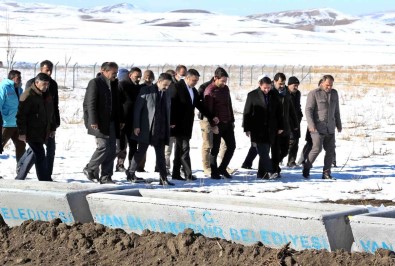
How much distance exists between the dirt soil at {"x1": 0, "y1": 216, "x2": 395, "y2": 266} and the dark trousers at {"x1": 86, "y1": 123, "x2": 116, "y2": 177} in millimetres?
4255

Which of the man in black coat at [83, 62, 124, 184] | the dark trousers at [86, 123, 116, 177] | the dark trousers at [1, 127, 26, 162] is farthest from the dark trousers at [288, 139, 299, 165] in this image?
the dark trousers at [1, 127, 26, 162]

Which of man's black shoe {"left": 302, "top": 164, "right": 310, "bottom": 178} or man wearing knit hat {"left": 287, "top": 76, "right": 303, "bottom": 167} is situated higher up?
man wearing knit hat {"left": 287, "top": 76, "right": 303, "bottom": 167}

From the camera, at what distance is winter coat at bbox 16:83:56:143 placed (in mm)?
10719

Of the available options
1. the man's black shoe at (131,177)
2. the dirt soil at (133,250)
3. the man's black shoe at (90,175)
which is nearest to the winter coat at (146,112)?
the man's black shoe at (131,177)

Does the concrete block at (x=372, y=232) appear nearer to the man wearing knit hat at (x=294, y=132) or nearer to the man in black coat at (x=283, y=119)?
the man in black coat at (x=283, y=119)

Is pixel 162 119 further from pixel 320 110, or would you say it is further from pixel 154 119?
pixel 320 110

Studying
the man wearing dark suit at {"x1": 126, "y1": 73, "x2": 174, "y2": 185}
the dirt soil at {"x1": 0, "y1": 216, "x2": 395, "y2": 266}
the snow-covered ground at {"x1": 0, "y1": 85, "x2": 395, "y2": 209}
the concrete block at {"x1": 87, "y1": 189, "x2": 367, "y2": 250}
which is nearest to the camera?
the dirt soil at {"x1": 0, "y1": 216, "x2": 395, "y2": 266}

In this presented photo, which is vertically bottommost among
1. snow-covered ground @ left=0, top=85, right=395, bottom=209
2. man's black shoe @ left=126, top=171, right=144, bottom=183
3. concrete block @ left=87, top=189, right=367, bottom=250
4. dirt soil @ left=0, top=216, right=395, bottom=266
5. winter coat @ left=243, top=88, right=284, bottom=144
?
snow-covered ground @ left=0, top=85, right=395, bottom=209

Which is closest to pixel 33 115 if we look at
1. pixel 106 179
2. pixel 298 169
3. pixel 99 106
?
pixel 99 106

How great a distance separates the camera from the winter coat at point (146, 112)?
11.9 m

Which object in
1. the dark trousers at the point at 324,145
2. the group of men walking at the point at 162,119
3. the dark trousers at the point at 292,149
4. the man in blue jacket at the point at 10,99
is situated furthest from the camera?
the dark trousers at the point at 292,149

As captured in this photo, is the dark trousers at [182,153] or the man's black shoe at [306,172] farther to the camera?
the man's black shoe at [306,172]

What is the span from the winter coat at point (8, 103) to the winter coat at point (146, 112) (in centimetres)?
166

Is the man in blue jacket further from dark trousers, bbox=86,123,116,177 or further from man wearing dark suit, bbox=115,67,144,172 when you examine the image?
man wearing dark suit, bbox=115,67,144,172
